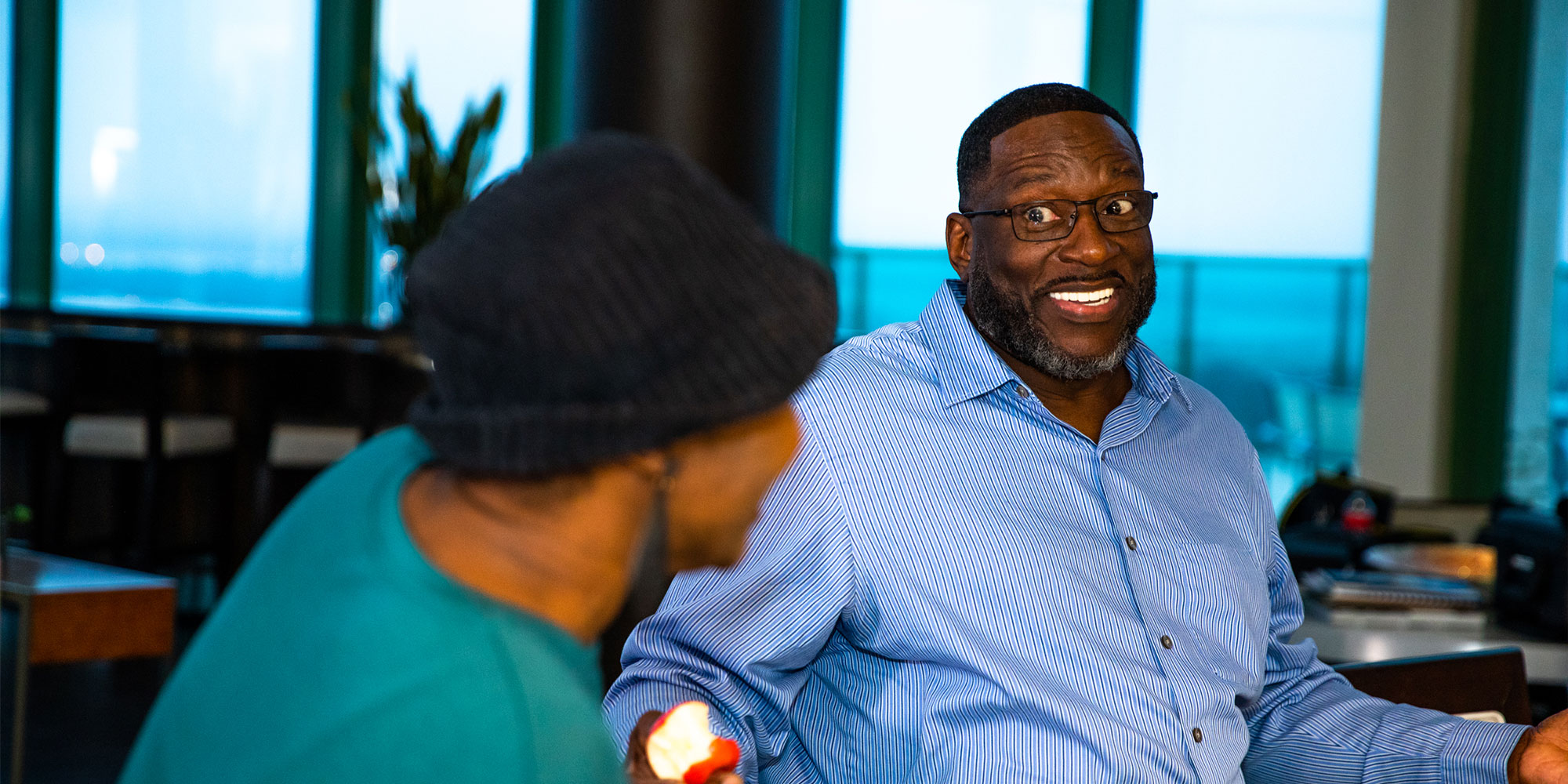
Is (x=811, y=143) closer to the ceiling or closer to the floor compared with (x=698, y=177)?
closer to the ceiling

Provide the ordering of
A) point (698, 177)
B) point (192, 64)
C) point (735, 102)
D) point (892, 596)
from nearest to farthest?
point (698, 177)
point (892, 596)
point (735, 102)
point (192, 64)

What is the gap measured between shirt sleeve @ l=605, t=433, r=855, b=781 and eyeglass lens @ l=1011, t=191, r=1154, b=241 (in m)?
0.45

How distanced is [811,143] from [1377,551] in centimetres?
443

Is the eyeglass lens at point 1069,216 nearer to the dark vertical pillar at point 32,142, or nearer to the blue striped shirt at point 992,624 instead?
the blue striped shirt at point 992,624

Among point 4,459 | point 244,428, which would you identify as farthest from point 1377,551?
point 4,459

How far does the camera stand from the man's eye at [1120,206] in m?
1.80

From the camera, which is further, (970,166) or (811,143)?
(811,143)

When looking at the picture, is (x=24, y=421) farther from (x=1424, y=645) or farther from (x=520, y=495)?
(x=520, y=495)

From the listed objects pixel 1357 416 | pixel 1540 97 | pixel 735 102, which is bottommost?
pixel 1357 416

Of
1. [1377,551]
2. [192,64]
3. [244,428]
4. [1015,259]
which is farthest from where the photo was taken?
[192,64]

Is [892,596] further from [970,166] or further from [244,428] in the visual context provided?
[244,428]

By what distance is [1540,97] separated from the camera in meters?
5.90

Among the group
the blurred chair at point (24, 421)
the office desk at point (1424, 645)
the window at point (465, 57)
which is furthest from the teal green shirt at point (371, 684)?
the window at point (465, 57)

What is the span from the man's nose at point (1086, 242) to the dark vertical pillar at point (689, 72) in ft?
6.44
